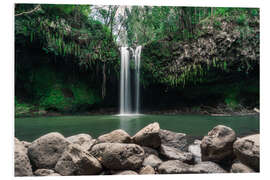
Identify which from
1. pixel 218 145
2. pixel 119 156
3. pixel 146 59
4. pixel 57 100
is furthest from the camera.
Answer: pixel 146 59

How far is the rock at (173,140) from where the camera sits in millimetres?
2020

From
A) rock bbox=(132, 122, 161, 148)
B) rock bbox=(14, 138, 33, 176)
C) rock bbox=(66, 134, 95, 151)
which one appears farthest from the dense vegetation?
rock bbox=(14, 138, 33, 176)

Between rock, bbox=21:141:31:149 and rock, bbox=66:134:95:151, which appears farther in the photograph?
rock, bbox=66:134:95:151

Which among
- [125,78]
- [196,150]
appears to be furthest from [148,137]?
[125,78]

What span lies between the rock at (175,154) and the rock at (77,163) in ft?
2.14

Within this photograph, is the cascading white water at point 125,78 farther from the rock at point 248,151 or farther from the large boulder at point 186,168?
the rock at point 248,151

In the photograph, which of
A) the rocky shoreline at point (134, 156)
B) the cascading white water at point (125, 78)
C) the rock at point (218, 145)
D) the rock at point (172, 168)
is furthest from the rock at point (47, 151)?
the cascading white water at point (125, 78)

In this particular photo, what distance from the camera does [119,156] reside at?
4.95 ft

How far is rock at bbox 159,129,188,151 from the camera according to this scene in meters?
2.02

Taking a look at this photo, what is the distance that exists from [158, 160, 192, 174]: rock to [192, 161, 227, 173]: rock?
0.09m

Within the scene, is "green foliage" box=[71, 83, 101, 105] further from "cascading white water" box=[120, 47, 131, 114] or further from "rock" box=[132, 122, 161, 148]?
"rock" box=[132, 122, 161, 148]

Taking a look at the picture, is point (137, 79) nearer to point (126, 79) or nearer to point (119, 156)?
point (126, 79)

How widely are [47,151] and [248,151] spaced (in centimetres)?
177
